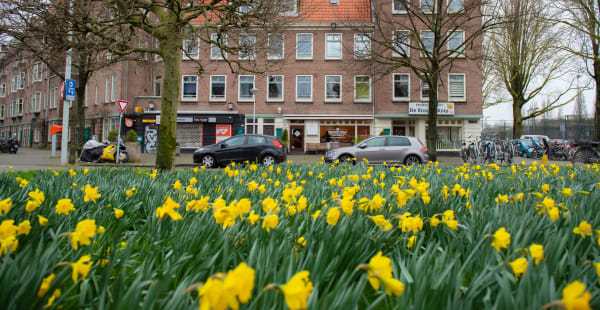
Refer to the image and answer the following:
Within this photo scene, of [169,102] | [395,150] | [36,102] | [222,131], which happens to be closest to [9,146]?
[222,131]

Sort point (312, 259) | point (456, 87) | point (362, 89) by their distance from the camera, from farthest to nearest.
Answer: point (362, 89) < point (456, 87) < point (312, 259)

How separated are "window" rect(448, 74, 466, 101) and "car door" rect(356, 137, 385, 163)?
13933mm

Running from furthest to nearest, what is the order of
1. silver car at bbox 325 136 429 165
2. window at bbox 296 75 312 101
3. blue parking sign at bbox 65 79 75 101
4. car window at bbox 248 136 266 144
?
window at bbox 296 75 312 101
car window at bbox 248 136 266 144
silver car at bbox 325 136 429 165
blue parking sign at bbox 65 79 75 101

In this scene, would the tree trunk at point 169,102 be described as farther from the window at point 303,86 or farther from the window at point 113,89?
A: the window at point 113,89

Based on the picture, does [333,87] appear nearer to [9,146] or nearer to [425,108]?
[425,108]

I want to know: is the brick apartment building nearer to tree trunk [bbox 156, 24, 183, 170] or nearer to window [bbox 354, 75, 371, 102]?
window [bbox 354, 75, 371, 102]

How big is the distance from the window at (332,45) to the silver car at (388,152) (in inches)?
564

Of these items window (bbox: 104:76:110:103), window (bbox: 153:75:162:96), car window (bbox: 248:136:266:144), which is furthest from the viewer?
window (bbox: 104:76:110:103)

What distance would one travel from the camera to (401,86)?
2673 centimetres

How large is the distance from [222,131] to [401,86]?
1400 centimetres

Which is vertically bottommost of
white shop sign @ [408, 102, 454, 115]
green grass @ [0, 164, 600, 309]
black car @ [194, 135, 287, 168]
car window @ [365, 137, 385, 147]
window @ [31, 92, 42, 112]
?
green grass @ [0, 164, 600, 309]

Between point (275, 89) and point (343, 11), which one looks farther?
point (343, 11)

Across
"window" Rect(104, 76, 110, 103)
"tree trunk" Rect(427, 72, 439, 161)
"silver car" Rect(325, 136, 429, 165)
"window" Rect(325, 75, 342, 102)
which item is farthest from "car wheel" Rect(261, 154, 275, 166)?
"window" Rect(104, 76, 110, 103)

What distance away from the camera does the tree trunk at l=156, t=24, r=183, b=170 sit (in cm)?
744
